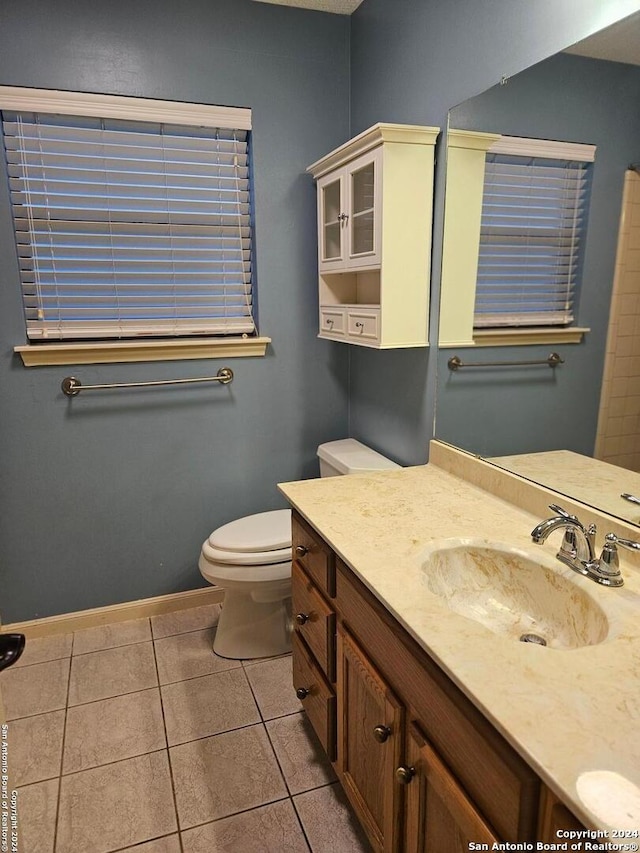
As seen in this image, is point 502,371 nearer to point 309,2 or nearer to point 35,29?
point 309,2

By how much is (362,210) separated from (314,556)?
46.8 inches

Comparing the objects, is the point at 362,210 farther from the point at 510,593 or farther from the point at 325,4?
the point at 510,593

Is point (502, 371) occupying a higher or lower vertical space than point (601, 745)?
higher

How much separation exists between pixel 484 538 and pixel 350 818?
90 centimetres

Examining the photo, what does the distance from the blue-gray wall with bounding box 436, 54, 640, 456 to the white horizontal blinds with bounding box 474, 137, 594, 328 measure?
5 cm

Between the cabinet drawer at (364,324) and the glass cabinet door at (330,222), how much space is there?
0.26 meters

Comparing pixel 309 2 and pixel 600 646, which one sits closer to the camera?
pixel 600 646

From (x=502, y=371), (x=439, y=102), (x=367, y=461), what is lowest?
(x=367, y=461)

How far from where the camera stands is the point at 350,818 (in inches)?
60.9

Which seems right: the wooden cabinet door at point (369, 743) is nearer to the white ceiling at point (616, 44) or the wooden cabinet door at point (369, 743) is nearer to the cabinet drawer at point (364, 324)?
the cabinet drawer at point (364, 324)

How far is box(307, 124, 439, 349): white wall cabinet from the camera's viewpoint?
1.75m

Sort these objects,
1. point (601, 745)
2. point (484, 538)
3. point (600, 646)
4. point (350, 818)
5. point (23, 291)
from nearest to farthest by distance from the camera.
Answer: point (601, 745) < point (600, 646) < point (484, 538) < point (350, 818) < point (23, 291)

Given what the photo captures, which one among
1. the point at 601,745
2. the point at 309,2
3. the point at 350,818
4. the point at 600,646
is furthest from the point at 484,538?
the point at 309,2

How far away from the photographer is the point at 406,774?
1.06 metres
